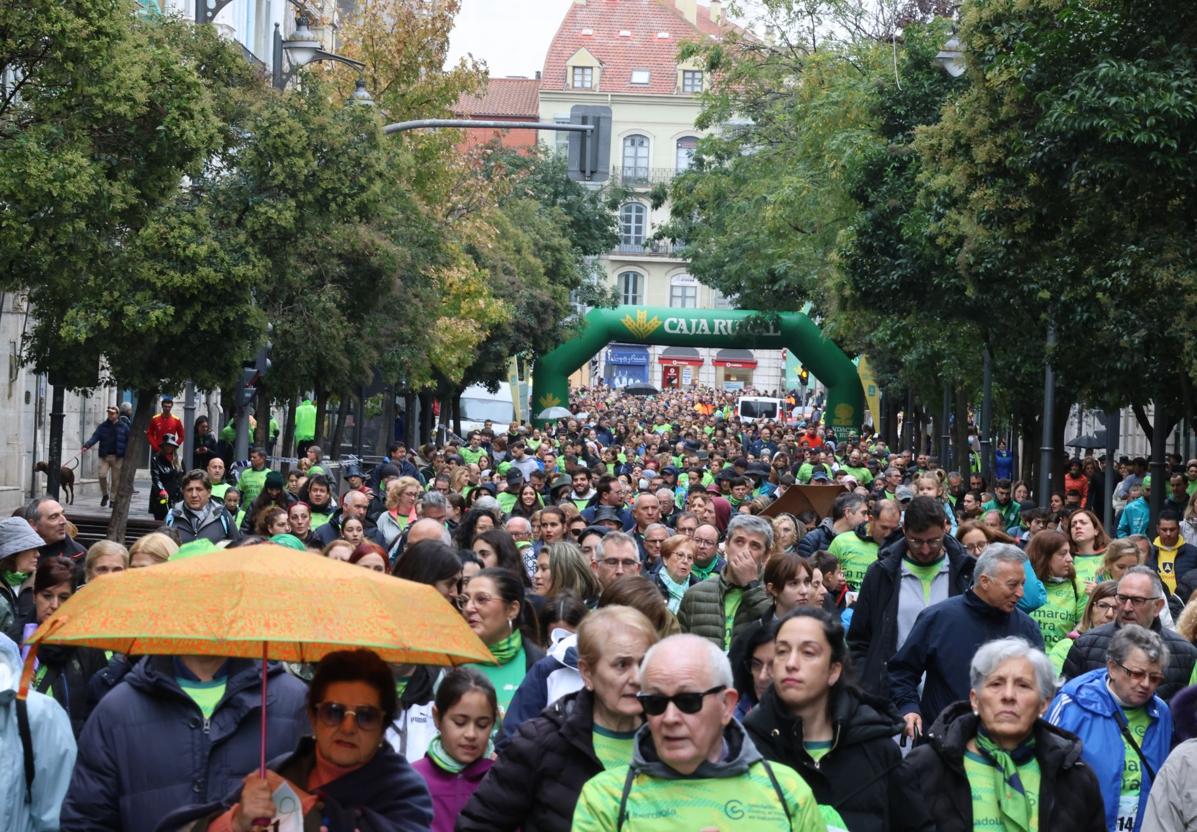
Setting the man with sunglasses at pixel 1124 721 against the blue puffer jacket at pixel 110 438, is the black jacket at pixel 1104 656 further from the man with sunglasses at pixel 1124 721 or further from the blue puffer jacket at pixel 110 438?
the blue puffer jacket at pixel 110 438

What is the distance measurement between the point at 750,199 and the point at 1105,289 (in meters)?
28.4

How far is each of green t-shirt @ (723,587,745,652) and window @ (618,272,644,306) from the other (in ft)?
367

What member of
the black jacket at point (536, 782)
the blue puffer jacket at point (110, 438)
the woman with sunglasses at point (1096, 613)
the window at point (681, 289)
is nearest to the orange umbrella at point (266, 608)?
the black jacket at point (536, 782)

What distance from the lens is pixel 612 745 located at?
5.73 m

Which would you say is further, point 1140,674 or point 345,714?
point 1140,674

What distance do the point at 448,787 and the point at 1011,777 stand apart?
5.59 ft

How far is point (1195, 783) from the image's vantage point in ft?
20.6

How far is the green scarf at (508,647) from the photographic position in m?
7.83

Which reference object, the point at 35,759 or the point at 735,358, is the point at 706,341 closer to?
the point at 35,759

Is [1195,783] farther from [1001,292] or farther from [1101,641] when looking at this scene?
[1001,292]

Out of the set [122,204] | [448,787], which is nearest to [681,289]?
[122,204]

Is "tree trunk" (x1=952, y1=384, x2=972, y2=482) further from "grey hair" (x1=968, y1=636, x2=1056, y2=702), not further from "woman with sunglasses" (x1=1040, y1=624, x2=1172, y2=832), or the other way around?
"grey hair" (x1=968, y1=636, x2=1056, y2=702)

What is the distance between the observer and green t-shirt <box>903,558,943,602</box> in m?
9.95

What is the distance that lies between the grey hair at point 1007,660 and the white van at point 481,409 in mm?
52874
